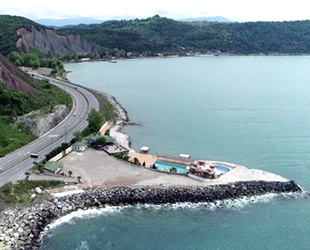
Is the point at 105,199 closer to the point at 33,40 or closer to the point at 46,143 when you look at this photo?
the point at 46,143

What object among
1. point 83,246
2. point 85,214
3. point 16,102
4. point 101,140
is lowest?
point 83,246

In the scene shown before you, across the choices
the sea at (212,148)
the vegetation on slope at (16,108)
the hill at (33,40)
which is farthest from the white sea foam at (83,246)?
the hill at (33,40)

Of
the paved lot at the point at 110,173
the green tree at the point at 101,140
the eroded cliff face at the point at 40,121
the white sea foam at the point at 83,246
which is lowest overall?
the white sea foam at the point at 83,246

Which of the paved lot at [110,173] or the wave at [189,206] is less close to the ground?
the paved lot at [110,173]

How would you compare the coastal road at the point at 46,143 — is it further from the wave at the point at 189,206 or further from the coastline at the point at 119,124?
the wave at the point at 189,206

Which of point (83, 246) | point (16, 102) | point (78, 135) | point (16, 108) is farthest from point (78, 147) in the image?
point (83, 246)

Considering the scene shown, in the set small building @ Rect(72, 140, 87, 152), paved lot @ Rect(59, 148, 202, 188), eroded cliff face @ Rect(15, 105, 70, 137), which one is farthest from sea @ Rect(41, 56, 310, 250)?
eroded cliff face @ Rect(15, 105, 70, 137)
